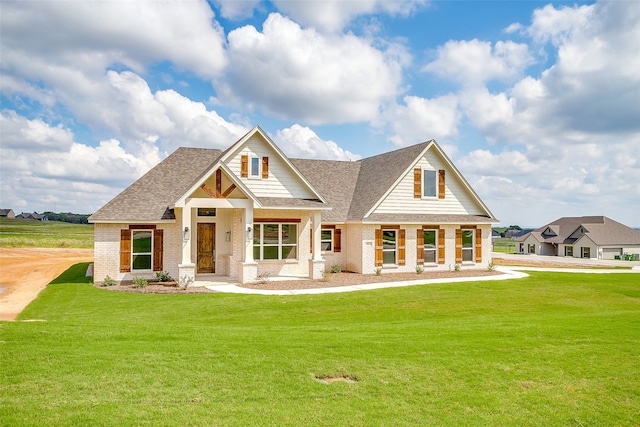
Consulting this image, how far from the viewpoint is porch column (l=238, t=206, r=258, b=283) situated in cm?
1991

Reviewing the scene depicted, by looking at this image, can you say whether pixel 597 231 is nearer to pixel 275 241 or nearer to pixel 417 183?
pixel 417 183

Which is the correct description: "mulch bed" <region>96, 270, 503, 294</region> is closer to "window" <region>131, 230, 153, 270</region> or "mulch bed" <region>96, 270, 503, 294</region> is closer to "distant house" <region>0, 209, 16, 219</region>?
"window" <region>131, 230, 153, 270</region>

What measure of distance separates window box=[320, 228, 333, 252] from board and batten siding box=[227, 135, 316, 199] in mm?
3081

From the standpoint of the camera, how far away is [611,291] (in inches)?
768

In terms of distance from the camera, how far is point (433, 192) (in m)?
25.5

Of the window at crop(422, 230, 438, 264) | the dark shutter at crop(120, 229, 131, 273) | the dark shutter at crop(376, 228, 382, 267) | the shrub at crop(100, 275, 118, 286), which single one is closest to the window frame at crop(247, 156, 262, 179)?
the dark shutter at crop(120, 229, 131, 273)

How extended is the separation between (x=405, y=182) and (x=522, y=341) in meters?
15.9

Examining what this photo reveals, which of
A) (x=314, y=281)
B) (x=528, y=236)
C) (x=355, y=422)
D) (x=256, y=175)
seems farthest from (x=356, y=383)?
(x=528, y=236)

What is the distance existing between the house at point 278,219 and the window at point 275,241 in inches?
2.0

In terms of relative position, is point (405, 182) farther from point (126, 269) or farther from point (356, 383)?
point (356, 383)

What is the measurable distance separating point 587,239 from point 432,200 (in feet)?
158

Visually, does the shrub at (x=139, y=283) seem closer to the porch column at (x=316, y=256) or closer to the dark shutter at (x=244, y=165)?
the dark shutter at (x=244, y=165)

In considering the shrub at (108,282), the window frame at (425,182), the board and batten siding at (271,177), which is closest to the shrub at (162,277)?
the shrub at (108,282)

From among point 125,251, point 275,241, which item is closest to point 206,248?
point 275,241
